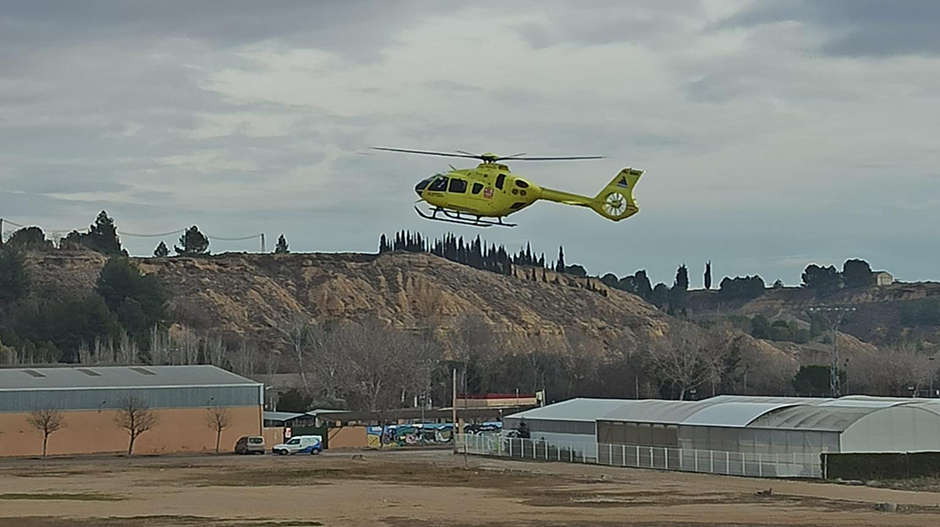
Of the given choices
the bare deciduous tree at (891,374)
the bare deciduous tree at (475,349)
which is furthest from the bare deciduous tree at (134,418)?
the bare deciduous tree at (891,374)

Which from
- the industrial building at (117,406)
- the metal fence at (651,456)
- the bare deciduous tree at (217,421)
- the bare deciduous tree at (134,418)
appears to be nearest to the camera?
the metal fence at (651,456)

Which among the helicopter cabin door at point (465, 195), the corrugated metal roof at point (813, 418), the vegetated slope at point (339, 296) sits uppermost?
the vegetated slope at point (339, 296)

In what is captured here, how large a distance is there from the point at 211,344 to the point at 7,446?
59.8 m

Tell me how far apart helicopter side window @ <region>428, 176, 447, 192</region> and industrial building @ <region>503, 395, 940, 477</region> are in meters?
17.3

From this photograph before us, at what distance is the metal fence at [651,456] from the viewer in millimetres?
54594

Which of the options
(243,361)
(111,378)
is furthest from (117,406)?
(243,361)

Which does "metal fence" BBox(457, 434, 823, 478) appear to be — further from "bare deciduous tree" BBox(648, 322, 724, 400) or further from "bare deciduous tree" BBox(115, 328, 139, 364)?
"bare deciduous tree" BBox(115, 328, 139, 364)

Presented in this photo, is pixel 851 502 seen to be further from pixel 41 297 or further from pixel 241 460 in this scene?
pixel 41 297

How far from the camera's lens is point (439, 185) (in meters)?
48.3

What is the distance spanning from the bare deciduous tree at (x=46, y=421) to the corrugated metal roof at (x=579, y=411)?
78.4 feet

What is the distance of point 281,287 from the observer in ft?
603

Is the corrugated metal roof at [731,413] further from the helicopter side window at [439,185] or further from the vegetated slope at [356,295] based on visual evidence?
the vegetated slope at [356,295]

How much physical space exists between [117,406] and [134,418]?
202 cm

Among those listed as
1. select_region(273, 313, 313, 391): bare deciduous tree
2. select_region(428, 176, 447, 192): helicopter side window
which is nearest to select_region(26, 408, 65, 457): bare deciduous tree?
select_region(428, 176, 447, 192): helicopter side window
